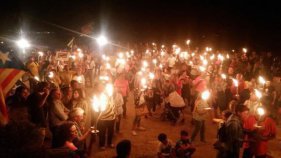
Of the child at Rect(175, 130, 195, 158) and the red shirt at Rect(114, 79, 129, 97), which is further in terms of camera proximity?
the red shirt at Rect(114, 79, 129, 97)

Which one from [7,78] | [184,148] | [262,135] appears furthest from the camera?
[262,135]

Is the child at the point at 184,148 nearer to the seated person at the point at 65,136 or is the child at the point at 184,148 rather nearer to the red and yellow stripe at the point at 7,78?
the seated person at the point at 65,136

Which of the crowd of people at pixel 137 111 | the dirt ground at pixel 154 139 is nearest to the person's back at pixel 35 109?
the crowd of people at pixel 137 111

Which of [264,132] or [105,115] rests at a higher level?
[105,115]

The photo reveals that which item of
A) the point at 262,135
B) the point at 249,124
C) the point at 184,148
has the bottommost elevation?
the point at 184,148

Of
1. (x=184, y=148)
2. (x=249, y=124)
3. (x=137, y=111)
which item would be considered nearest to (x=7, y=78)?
(x=184, y=148)

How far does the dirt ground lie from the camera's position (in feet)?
31.0

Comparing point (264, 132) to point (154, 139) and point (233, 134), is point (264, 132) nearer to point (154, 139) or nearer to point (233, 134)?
point (233, 134)

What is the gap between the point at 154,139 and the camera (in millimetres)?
10602

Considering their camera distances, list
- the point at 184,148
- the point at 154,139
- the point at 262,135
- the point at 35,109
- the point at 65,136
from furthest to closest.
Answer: the point at 154,139 < the point at 35,109 < the point at 262,135 < the point at 184,148 < the point at 65,136

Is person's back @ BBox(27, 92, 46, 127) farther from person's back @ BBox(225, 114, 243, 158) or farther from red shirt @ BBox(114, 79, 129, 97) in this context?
person's back @ BBox(225, 114, 243, 158)

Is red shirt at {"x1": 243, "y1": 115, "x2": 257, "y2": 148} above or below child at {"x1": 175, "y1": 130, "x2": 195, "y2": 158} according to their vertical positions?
above

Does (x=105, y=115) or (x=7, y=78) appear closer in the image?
(x=7, y=78)

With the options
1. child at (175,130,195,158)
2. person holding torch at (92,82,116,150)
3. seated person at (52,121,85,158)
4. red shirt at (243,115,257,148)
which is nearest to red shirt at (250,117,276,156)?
red shirt at (243,115,257,148)
